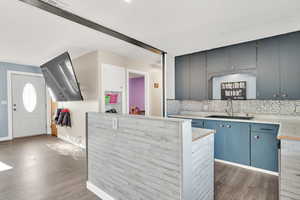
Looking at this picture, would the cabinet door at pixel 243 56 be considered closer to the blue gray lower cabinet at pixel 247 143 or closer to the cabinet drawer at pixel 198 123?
the blue gray lower cabinet at pixel 247 143

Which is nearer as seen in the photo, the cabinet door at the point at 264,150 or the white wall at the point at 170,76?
the cabinet door at the point at 264,150

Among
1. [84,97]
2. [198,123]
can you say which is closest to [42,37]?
[84,97]

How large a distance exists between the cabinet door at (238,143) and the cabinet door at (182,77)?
1269mm

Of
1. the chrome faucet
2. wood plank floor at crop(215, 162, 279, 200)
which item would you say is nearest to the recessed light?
wood plank floor at crop(215, 162, 279, 200)

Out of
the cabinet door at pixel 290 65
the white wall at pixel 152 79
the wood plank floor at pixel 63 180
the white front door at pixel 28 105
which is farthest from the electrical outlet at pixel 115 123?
the white front door at pixel 28 105

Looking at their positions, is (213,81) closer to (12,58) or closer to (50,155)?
(50,155)

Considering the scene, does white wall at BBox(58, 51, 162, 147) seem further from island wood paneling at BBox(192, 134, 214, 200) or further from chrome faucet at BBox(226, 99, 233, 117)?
island wood paneling at BBox(192, 134, 214, 200)

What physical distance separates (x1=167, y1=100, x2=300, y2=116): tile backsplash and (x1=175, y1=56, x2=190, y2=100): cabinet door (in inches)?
10.9

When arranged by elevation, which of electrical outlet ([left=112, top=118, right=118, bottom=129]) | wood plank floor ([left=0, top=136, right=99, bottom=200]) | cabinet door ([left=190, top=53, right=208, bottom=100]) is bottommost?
wood plank floor ([left=0, top=136, right=99, bottom=200])

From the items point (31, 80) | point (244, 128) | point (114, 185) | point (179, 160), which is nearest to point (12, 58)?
point (31, 80)

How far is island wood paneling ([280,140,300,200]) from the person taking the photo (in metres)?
1.40

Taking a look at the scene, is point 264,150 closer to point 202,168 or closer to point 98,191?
point 202,168

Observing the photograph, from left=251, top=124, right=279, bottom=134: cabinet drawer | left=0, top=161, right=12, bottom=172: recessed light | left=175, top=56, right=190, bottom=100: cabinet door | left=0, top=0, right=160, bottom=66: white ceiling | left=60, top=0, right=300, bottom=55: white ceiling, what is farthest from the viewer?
left=175, top=56, right=190, bottom=100: cabinet door

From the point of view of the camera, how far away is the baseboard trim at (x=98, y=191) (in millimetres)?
1826
